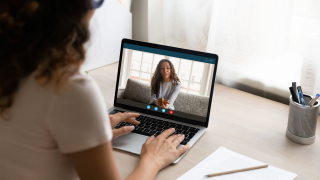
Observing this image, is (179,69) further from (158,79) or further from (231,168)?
(231,168)

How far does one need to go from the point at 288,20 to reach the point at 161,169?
0.75m

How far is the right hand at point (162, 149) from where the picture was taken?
78cm

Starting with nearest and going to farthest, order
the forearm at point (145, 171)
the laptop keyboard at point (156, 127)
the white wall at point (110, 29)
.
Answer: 1. the forearm at point (145, 171)
2. the laptop keyboard at point (156, 127)
3. the white wall at point (110, 29)

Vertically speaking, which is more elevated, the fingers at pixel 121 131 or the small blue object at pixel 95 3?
the small blue object at pixel 95 3

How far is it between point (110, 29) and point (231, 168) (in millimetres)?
1005

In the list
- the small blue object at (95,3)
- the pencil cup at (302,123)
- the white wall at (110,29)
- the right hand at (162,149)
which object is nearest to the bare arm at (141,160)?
the right hand at (162,149)

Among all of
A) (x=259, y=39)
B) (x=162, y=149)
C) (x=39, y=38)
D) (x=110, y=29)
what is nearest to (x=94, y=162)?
(x=39, y=38)

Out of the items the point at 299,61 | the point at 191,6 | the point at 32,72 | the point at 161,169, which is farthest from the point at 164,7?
the point at 32,72

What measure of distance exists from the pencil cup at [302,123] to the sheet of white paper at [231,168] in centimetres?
19

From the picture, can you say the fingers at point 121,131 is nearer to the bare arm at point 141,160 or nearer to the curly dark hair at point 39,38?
the bare arm at point 141,160

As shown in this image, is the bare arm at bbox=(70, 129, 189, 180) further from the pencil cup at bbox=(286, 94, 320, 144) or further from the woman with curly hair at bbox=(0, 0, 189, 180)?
the pencil cup at bbox=(286, 94, 320, 144)

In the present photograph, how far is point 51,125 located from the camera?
0.47 metres

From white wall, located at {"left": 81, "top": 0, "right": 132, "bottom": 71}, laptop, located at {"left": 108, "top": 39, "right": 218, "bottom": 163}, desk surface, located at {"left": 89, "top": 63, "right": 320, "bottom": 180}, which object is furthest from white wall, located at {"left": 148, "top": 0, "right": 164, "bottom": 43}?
laptop, located at {"left": 108, "top": 39, "right": 218, "bottom": 163}

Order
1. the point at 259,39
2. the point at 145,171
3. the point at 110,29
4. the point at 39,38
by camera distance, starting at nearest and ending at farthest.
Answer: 1. the point at 39,38
2. the point at 145,171
3. the point at 259,39
4. the point at 110,29
